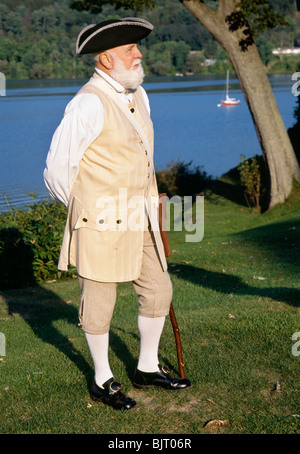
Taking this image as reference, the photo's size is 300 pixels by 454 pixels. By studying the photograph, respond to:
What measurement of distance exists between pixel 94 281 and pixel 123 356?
4.59ft

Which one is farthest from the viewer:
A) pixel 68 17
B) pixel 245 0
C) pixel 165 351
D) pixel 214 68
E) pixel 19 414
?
pixel 214 68

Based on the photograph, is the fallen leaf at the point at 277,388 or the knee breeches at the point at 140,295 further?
the fallen leaf at the point at 277,388

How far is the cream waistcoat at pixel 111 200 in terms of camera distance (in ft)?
14.7

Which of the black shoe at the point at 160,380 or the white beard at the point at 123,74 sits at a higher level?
the white beard at the point at 123,74

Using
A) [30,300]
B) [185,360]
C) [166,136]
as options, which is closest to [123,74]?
[185,360]

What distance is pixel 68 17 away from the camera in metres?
137

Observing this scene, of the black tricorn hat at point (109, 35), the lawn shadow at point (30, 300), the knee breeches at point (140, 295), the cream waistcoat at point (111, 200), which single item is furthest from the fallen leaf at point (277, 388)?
the black tricorn hat at point (109, 35)

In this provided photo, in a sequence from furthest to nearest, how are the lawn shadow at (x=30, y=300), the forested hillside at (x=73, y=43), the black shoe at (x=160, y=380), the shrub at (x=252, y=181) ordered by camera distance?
the forested hillside at (x=73, y=43) < the shrub at (x=252, y=181) < the lawn shadow at (x=30, y=300) < the black shoe at (x=160, y=380)

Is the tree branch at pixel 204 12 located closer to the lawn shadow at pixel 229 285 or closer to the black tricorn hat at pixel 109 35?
the lawn shadow at pixel 229 285

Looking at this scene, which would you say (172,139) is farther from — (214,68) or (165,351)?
(214,68)

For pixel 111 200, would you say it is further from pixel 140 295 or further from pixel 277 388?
pixel 277 388

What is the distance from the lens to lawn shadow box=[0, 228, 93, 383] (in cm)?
657

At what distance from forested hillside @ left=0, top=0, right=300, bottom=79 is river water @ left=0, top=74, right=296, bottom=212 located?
30.0 metres

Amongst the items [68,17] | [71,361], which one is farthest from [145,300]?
[68,17]
